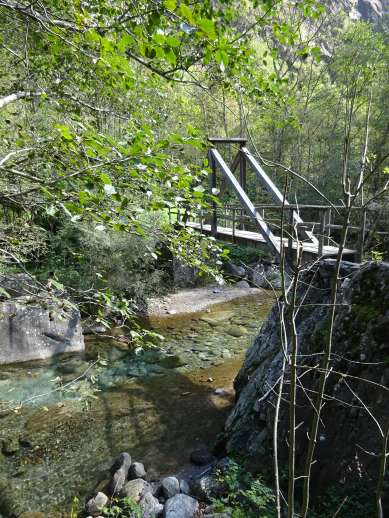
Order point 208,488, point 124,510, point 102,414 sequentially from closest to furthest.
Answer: point 124,510 < point 208,488 < point 102,414

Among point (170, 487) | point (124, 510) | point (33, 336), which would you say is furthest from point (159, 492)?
point (33, 336)

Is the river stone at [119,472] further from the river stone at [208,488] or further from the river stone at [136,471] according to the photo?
the river stone at [208,488]

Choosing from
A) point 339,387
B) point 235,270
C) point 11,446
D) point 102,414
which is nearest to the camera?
point 339,387

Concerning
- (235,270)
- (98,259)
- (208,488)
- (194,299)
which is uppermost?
(98,259)

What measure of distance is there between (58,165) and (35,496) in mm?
2887

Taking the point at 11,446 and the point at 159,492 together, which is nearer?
A: the point at 159,492

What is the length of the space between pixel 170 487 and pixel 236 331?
156 inches

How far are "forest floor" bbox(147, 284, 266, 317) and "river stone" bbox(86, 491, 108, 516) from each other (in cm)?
499

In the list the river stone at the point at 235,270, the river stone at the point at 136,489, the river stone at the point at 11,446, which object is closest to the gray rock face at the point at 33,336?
the river stone at the point at 11,446

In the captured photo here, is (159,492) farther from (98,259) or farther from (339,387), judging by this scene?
(98,259)

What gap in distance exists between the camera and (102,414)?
4008 mm

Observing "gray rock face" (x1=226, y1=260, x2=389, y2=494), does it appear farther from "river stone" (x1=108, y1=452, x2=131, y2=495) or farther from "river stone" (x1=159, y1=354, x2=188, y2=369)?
"river stone" (x1=159, y1=354, x2=188, y2=369)

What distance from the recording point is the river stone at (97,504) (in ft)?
8.80

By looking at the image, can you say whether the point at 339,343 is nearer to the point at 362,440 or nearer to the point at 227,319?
the point at 362,440
